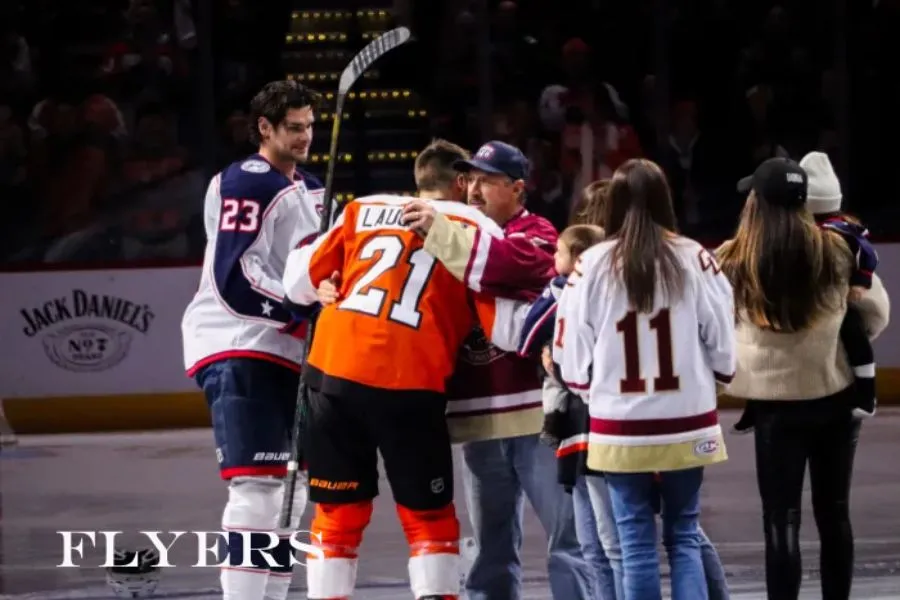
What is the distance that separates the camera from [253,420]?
6.15m

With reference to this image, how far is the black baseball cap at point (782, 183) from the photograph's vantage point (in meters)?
5.68

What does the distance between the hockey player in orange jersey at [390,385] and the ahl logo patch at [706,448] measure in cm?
61

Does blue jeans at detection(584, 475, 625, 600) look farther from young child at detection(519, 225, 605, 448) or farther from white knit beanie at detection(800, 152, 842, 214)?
white knit beanie at detection(800, 152, 842, 214)

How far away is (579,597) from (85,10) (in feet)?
26.6

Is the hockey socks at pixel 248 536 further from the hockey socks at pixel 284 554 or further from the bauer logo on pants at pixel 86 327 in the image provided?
the bauer logo on pants at pixel 86 327

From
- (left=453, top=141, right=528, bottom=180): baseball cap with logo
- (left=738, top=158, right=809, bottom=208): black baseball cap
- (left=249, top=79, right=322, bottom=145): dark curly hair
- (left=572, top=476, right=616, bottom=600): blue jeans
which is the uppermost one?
(left=249, top=79, right=322, bottom=145): dark curly hair

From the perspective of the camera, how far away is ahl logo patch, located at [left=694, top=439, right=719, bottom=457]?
5145 millimetres

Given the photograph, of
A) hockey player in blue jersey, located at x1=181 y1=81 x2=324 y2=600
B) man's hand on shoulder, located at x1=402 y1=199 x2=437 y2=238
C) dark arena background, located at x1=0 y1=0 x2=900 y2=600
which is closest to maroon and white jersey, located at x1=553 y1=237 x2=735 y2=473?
man's hand on shoulder, located at x1=402 y1=199 x2=437 y2=238

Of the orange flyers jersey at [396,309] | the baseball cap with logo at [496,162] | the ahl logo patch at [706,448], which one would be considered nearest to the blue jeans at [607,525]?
the ahl logo patch at [706,448]

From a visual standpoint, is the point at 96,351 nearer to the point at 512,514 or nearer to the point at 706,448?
the point at 512,514

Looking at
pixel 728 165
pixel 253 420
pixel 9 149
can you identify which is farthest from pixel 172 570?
pixel 728 165

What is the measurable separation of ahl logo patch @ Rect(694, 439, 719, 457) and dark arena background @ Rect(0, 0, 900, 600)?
594 cm

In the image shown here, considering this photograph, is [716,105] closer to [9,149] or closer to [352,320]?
[9,149]

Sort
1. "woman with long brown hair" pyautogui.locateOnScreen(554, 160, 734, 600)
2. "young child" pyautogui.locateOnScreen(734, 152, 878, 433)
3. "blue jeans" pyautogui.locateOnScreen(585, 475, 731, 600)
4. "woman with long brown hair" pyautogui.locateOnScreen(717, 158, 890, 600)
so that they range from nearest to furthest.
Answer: "woman with long brown hair" pyautogui.locateOnScreen(554, 160, 734, 600)
"blue jeans" pyautogui.locateOnScreen(585, 475, 731, 600)
"woman with long brown hair" pyautogui.locateOnScreen(717, 158, 890, 600)
"young child" pyautogui.locateOnScreen(734, 152, 878, 433)
